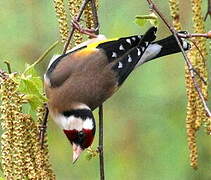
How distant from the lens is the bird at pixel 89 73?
268 cm

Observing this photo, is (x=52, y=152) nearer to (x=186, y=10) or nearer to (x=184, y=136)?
(x=184, y=136)

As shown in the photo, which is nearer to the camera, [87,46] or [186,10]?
[87,46]

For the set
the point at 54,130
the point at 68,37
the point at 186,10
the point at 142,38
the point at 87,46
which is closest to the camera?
the point at 68,37

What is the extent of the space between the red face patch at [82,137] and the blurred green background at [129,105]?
996 mm

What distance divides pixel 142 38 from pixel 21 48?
1138 mm

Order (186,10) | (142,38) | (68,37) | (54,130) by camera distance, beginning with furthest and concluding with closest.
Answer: (54,130) < (186,10) < (142,38) < (68,37)

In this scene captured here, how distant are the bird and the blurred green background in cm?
73

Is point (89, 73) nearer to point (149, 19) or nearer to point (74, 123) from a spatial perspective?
point (74, 123)

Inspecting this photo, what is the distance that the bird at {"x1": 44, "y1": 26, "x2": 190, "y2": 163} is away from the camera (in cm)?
268

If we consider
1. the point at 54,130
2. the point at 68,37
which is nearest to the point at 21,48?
the point at 54,130

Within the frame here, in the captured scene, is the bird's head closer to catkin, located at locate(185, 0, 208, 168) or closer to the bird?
the bird

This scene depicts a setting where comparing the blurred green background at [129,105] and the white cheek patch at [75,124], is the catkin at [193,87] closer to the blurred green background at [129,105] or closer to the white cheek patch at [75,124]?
the white cheek patch at [75,124]

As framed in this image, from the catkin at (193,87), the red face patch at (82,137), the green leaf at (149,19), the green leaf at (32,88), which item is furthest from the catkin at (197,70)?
the green leaf at (32,88)

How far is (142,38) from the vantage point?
2586 millimetres
